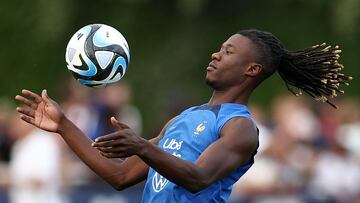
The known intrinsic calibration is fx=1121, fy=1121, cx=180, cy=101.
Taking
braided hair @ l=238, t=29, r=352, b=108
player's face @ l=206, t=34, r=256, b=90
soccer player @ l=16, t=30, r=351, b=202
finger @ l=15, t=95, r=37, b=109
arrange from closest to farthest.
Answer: soccer player @ l=16, t=30, r=351, b=202, finger @ l=15, t=95, r=37, b=109, player's face @ l=206, t=34, r=256, b=90, braided hair @ l=238, t=29, r=352, b=108

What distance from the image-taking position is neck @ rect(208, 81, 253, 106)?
750 centimetres

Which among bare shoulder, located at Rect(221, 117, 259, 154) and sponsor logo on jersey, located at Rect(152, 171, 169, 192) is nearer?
bare shoulder, located at Rect(221, 117, 259, 154)

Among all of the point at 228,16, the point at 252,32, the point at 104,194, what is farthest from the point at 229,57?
the point at 228,16

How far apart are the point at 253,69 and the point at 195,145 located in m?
0.68

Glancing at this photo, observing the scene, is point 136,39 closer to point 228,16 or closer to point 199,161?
point 228,16

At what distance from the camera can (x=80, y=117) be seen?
45.1 ft

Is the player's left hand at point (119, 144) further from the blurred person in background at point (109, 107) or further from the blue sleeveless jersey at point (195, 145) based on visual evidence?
the blurred person in background at point (109, 107)

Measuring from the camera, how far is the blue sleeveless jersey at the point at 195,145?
7238 millimetres

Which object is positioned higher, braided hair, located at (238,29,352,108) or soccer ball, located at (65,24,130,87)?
soccer ball, located at (65,24,130,87)

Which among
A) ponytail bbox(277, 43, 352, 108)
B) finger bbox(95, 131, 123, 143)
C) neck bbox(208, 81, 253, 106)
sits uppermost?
finger bbox(95, 131, 123, 143)

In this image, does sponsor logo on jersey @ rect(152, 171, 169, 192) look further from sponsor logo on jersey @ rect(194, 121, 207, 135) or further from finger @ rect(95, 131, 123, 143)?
finger @ rect(95, 131, 123, 143)

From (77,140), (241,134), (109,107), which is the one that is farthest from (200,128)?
(109,107)

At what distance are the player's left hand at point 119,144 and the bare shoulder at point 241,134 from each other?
2.47ft

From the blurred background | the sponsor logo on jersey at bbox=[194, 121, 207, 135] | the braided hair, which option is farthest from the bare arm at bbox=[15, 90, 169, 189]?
the blurred background
